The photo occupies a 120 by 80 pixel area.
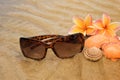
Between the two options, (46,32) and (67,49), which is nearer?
(67,49)

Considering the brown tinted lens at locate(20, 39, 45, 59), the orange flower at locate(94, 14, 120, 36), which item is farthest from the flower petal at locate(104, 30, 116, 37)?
the brown tinted lens at locate(20, 39, 45, 59)

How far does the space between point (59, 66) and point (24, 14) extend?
0.34 m

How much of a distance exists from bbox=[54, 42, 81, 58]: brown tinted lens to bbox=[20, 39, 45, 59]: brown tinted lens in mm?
41

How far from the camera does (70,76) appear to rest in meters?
0.60

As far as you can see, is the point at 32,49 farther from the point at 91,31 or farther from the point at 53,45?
the point at 91,31

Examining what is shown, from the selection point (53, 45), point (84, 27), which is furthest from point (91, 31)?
point (53, 45)

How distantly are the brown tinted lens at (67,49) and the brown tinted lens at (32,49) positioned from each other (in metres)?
A: 0.04

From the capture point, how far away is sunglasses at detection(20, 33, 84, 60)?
0.63 m

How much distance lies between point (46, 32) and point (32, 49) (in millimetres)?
145

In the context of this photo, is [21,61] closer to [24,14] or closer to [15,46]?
[15,46]

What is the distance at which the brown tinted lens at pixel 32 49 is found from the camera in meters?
0.63

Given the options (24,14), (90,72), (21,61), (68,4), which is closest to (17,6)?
(24,14)

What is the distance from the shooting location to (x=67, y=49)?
651 millimetres

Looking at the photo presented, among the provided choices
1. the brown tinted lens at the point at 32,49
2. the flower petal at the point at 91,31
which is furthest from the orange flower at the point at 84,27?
the brown tinted lens at the point at 32,49
